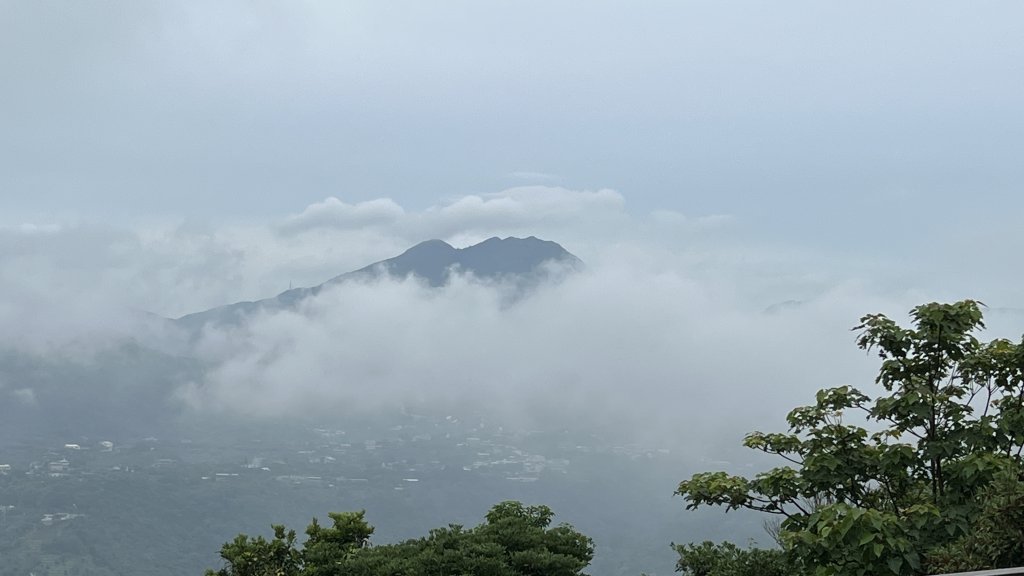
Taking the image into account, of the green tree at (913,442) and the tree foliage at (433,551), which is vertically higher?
the green tree at (913,442)

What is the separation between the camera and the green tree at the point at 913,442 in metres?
6.32

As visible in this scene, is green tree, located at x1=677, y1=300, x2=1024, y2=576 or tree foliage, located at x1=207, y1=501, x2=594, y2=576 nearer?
green tree, located at x1=677, y1=300, x2=1024, y2=576

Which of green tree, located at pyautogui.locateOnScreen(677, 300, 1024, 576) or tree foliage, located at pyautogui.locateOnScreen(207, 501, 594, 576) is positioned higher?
green tree, located at pyautogui.locateOnScreen(677, 300, 1024, 576)

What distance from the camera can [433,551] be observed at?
31.1ft

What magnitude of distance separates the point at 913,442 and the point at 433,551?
5.10 metres

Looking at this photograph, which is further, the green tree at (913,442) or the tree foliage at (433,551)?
the tree foliage at (433,551)

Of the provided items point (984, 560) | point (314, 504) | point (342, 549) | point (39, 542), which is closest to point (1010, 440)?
point (984, 560)

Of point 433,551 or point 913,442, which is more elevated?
point 913,442

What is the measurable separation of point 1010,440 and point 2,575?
14226 cm

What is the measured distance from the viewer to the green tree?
249 inches

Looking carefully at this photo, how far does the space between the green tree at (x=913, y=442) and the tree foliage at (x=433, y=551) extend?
259 centimetres

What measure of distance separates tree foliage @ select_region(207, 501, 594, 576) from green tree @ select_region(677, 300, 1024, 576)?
2592mm

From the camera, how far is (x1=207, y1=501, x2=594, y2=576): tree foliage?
9.28 m

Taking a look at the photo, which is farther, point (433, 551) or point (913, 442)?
point (433, 551)
